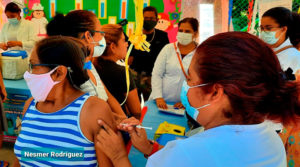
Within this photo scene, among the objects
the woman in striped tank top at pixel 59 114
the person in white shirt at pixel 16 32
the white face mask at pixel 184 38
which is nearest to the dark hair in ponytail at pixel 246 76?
the woman in striped tank top at pixel 59 114

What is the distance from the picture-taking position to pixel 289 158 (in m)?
1.79

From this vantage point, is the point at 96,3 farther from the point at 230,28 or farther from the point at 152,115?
the point at 152,115

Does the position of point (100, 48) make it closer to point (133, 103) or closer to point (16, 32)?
point (133, 103)

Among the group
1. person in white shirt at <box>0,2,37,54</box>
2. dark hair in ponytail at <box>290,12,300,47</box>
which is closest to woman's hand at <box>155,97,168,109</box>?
dark hair in ponytail at <box>290,12,300,47</box>

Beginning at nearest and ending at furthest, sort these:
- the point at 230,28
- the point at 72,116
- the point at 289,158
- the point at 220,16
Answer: the point at 72,116 → the point at 289,158 → the point at 230,28 → the point at 220,16

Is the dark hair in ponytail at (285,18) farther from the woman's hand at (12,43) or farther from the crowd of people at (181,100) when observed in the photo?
the woman's hand at (12,43)

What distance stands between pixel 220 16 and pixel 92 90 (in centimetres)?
344

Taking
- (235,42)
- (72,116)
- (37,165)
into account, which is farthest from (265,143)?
(37,165)

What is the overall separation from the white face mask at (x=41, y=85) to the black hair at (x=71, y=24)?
53cm

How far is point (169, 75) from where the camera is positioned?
2648 mm

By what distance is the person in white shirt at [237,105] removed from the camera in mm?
681

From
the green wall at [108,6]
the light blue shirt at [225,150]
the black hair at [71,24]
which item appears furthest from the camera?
the green wall at [108,6]

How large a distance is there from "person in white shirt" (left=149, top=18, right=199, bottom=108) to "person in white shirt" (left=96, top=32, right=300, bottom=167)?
1693 millimetres

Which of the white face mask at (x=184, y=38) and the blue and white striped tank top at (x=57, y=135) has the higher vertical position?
the white face mask at (x=184, y=38)
